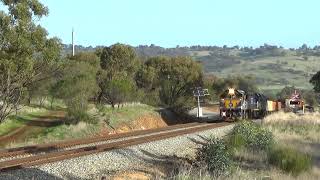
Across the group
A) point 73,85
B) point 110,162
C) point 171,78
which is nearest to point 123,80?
point 73,85

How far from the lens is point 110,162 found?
1881 cm

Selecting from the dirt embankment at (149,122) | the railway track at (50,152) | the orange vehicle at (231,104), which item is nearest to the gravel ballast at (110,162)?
the railway track at (50,152)

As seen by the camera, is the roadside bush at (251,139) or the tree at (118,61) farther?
the tree at (118,61)

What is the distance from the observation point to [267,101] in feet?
184

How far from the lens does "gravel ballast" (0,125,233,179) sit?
15.8m

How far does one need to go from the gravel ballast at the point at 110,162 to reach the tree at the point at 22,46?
683 centimetres

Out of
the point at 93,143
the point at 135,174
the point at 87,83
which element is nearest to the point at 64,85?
the point at 87,83

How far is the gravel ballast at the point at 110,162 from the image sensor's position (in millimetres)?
15791

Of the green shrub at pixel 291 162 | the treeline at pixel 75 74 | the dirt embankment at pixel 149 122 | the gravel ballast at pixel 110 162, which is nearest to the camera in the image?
the gravel ballast at pixel 110 162

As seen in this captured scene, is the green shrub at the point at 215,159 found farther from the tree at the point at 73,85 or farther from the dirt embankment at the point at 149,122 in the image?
the tree at the point at 73,85

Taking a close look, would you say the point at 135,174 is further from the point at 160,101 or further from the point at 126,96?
the point at 160,101

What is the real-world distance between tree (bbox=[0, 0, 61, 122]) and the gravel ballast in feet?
22.4

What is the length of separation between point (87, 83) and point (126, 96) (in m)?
5.24

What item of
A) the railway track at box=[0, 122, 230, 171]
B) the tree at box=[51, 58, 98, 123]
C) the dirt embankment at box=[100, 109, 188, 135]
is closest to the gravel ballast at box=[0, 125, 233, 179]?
the railway track at box=[0, 122, 230, 171]
